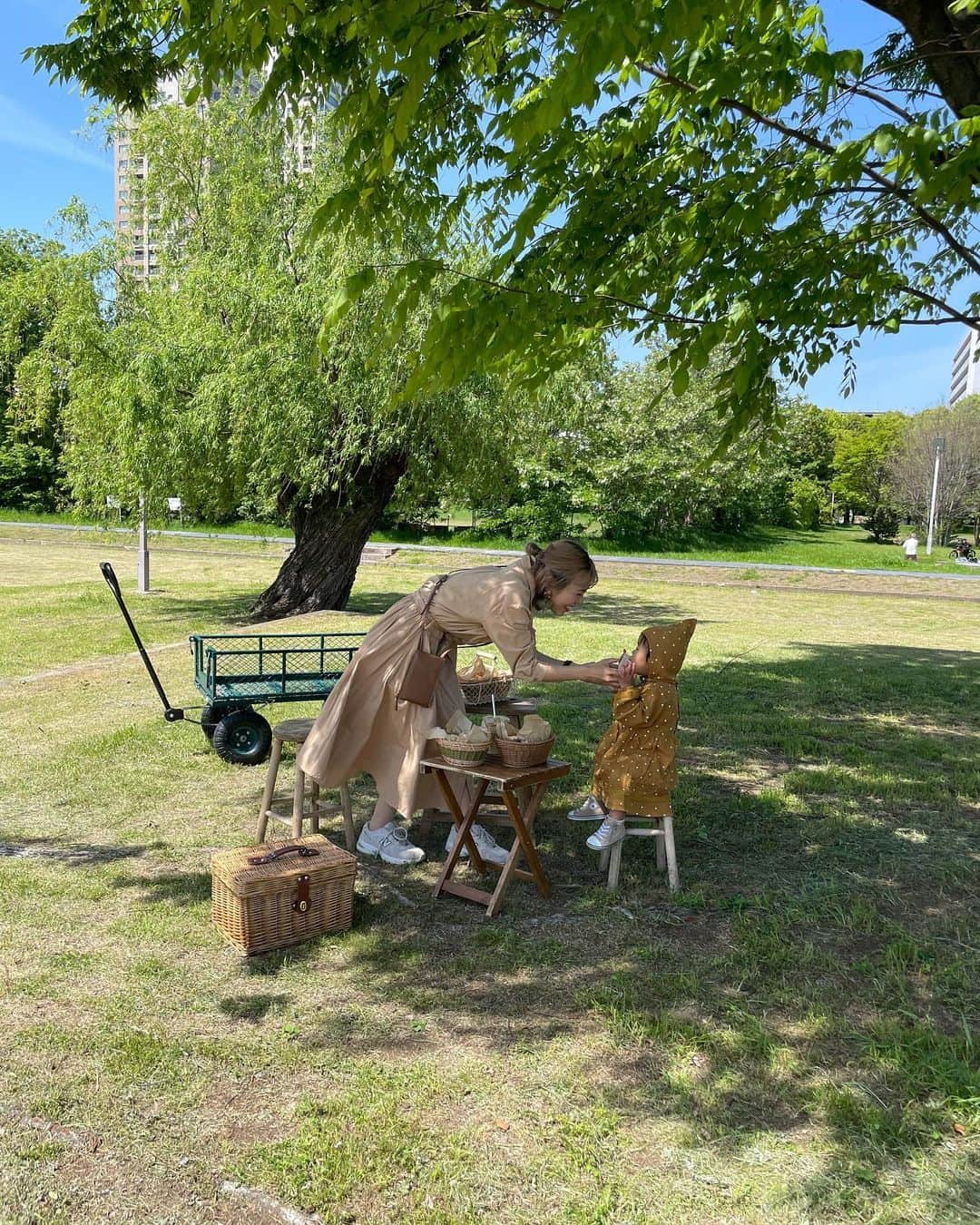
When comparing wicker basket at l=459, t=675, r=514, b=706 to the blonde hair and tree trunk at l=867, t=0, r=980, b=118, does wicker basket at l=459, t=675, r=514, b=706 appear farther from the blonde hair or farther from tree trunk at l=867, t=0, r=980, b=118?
tree trunk at l=867, t=0, r=980, b=118

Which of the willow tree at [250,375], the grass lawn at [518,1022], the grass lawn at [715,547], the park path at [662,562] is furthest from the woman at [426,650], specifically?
the grass lawn at [715,547]

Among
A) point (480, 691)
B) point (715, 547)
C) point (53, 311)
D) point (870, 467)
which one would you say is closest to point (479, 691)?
point (480, 691)

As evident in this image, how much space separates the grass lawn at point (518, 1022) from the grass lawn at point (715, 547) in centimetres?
2488

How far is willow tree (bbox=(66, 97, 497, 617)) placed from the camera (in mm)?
13883

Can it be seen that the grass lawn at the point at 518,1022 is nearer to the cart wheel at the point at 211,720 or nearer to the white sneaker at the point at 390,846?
the white sneaker at the point at 390,846

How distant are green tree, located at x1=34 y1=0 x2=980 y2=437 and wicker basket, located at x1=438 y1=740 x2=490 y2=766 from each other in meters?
1.73

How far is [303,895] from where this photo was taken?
432 cm

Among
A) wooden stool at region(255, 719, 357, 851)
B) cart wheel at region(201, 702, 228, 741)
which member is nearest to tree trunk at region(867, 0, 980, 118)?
wooden stool at region(255, 719, 357, 851)

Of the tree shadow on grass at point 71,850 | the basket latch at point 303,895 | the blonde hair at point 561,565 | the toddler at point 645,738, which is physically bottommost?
the tree shadow on grass at point 71,850

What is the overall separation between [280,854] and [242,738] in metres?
2.82

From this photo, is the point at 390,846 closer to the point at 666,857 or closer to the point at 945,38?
the point at 666,857

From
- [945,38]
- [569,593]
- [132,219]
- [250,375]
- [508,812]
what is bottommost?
[508,812]

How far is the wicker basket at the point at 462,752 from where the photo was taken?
14.7ft

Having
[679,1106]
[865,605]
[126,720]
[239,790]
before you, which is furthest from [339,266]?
[865,605]
